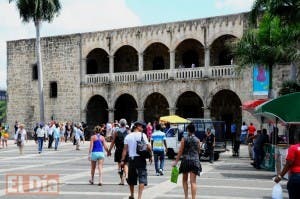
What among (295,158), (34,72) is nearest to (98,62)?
(34,72)

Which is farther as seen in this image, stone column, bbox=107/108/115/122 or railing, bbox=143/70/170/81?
stone column, bbox=107/108/115/122

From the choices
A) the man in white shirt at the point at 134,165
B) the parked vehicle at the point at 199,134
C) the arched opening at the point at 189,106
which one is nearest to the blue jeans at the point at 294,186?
the man in white shirt at the point at 134,165

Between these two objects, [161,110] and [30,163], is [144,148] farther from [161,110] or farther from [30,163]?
[161,110]

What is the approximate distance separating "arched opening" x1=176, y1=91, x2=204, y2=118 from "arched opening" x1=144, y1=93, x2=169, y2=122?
59.1 inches

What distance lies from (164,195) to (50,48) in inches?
1181

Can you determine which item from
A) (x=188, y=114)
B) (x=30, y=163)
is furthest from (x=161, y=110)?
(x=30, y=163)

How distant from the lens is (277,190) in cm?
762

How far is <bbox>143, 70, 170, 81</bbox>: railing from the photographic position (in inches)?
1368

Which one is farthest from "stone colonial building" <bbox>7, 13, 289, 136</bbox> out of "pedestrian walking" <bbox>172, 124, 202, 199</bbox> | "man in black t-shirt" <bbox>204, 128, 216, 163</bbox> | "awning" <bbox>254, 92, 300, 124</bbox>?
"pedestrian walking" <bbox>172, 124, 202, 199</bbox>

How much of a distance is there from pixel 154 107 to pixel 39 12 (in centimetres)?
1004

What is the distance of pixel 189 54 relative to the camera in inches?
1438

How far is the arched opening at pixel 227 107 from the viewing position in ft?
115

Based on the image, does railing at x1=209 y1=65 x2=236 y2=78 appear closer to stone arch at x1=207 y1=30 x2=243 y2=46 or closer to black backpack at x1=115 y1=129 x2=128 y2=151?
stone arch at x1=207 y1=30 x2=243 y2=46

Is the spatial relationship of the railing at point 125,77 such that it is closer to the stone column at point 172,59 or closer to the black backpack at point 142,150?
the stone column at point 172,59
